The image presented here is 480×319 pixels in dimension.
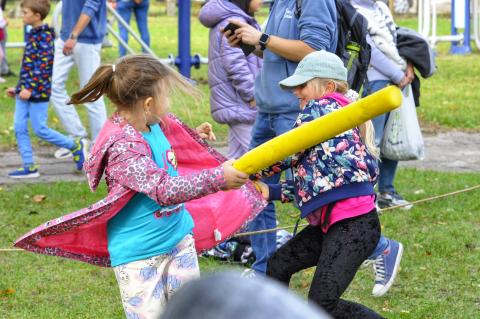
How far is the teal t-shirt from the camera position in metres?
3.73

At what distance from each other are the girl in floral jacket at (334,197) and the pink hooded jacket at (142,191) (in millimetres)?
241

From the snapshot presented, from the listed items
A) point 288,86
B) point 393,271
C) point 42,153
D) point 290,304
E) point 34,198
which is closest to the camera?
point 290,304

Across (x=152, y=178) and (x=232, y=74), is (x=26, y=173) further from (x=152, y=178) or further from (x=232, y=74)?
(x=152, y=178)

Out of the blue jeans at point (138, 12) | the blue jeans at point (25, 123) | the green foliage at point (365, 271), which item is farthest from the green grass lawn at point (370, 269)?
the blue jeans at point (138, 12)

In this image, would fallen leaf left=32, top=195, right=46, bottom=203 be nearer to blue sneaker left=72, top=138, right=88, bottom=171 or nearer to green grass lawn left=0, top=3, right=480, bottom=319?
green grass lawn left=0, top=3, right=480, bottom=319

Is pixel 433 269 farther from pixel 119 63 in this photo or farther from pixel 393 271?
pixel 119 63

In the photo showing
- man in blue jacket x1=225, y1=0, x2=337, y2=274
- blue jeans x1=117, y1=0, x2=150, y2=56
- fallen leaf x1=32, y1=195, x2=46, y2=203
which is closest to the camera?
man in blue jacket x1=225, y1=0, x2=337, y2=274

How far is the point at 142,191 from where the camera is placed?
140 inches

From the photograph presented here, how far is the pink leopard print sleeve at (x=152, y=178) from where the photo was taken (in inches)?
136

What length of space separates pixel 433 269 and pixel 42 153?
17.0 ft

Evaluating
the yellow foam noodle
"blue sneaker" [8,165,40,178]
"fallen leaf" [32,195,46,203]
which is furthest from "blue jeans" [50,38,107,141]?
the yellow foam noodle

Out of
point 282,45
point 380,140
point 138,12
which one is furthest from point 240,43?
point 138,12

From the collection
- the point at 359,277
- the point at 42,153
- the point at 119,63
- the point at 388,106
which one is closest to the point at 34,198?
the point at 42,153

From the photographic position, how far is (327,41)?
498 centimetres
